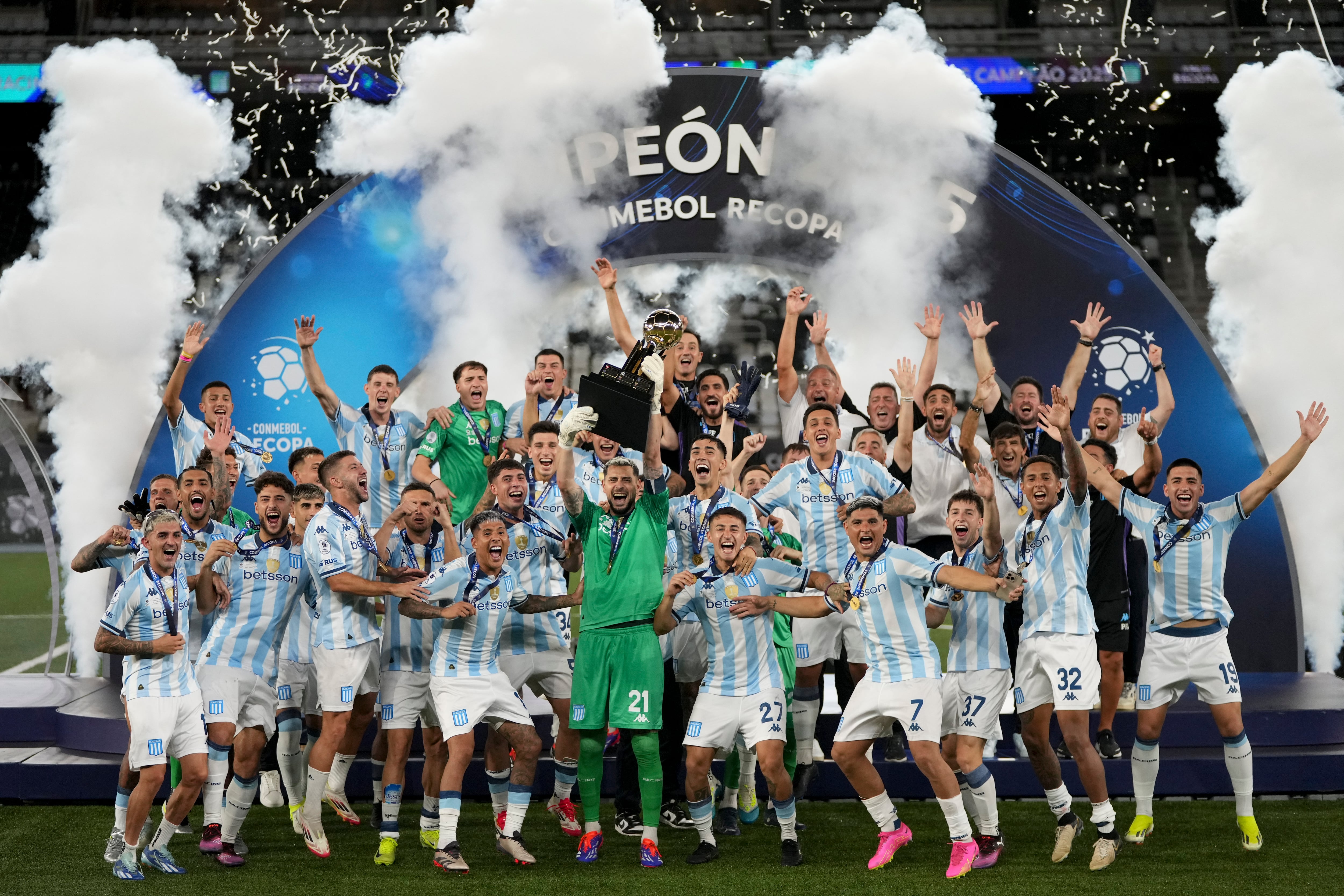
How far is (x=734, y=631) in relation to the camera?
584cm

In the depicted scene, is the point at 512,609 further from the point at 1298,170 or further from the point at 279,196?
the point at 279,196

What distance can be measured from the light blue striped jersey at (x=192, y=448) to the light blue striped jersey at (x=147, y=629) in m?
1.88

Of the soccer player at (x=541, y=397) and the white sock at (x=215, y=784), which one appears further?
the soccer player at (x=541, y=397)

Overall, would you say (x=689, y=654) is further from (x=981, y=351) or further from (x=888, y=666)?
(x=981, y=351)

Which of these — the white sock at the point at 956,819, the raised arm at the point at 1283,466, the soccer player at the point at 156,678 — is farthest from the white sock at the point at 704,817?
the raised arm at the point at 1283,466

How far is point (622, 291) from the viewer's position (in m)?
19.1

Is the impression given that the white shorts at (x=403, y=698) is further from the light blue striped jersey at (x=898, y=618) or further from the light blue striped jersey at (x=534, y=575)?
the light blue striped jersey at (x=898, y=618)

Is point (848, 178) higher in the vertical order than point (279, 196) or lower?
lower

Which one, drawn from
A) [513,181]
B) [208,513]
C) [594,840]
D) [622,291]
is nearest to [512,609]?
[594,840]

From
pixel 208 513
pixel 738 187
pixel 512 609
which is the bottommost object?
pixel 512 609

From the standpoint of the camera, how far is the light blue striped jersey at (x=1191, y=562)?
6.06 meters

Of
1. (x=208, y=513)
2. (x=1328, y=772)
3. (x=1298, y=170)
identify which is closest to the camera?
(x=208, y=513)

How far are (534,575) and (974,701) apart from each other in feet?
7.07

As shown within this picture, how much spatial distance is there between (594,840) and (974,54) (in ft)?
46.3
